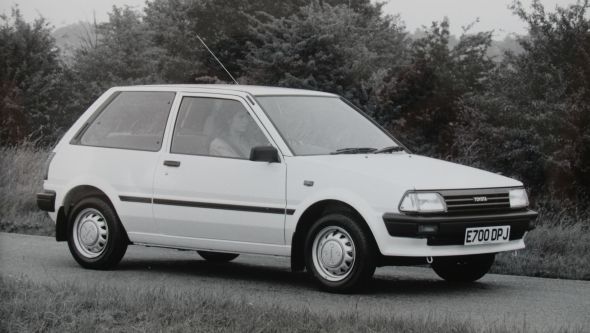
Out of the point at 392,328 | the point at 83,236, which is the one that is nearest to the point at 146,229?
the point at 83,236

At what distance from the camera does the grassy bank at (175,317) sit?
642cm

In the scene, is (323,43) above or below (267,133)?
above

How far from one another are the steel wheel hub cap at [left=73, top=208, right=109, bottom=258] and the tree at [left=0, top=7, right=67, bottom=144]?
32.4 metres

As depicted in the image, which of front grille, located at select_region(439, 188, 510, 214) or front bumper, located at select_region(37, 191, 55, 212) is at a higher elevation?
front grille, located at select_region(439, 188, 510, 214)

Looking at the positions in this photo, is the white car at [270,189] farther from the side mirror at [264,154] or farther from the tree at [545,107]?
the tree at [545,107]

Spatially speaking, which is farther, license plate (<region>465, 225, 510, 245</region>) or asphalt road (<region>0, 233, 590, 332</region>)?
license plate (<region>465, 225, 510, 245</region>)

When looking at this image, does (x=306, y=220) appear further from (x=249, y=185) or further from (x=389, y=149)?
(x=389, y=149)

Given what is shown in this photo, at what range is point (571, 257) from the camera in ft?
36.0

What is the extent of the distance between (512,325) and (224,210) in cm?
301

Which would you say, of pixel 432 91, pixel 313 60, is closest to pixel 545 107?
pixel 313 60

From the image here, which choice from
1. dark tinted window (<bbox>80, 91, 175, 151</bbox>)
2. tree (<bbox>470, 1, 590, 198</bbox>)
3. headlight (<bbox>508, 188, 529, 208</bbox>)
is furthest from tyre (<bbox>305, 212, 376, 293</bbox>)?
tree (<bbox>470, 1, 590, 198</bbox>)

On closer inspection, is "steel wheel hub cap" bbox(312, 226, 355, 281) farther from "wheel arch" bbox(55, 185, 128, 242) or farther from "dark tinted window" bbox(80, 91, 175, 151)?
"wheel arch" bbox(55, 185, 128, 242)

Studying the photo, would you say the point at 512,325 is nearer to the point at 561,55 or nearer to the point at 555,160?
the point at 555,160

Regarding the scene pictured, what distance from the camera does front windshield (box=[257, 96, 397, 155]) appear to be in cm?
921
